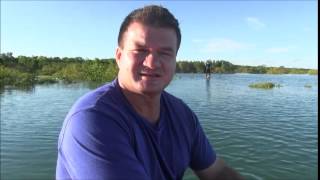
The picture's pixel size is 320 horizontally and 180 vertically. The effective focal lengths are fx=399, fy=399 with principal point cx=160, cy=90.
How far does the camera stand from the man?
208 cm

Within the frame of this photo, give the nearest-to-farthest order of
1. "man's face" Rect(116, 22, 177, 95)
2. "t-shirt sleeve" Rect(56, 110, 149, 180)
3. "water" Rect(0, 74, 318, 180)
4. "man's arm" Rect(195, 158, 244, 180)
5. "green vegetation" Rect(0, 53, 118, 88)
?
"t-shirt sleeve" Rect(56, 110, 149, 180), "man's face" Rect(116, 22, 177, 95), "man's arm" Rect(195, 158, 244, 180), "water" Rect(0, 74, 318, 180), "green vegetation" Rect(0, 53, 118, 88)

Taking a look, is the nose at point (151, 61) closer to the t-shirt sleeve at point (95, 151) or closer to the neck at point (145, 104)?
the neck at point (145, 104)

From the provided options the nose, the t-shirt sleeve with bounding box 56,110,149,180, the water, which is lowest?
the water

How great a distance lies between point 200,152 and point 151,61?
0.92 meters

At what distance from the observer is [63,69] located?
267ft

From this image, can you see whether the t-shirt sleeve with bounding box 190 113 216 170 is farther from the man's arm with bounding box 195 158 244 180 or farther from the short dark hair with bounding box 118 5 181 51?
the short dark hair with bounding box 118 5 181 51

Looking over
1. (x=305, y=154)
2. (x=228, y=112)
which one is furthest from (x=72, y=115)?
(x=228, y=112)

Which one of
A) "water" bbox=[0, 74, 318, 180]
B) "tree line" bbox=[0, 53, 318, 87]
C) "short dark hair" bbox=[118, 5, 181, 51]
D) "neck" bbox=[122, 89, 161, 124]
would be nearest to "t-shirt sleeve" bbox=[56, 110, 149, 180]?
"neck" bbox=[122, 89, 161, 124]

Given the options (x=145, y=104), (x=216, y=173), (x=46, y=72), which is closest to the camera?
(x=145, y=104)

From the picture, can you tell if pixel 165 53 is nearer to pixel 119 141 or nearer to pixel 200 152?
pixel 119 141

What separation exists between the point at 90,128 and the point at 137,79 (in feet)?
1.67

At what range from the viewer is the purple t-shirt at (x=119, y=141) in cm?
206

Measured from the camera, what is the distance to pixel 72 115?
215 centimetres

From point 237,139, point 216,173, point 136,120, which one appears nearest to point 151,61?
point 136,120
